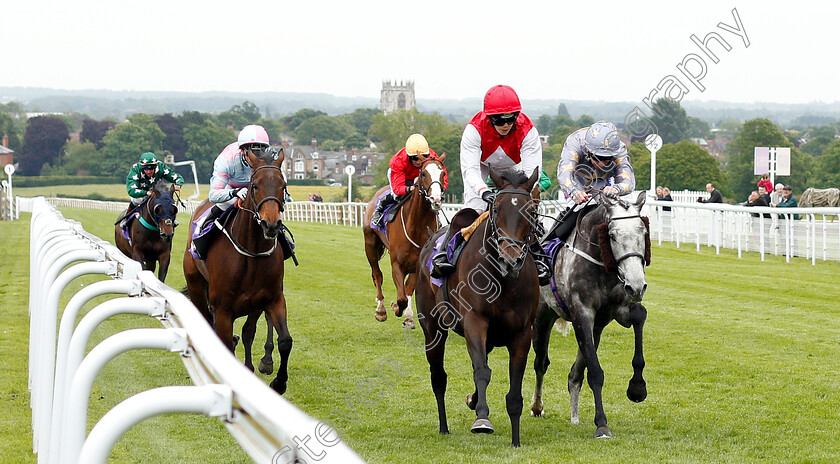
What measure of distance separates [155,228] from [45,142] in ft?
338

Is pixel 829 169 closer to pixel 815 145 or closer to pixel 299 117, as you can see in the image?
pixel 815 145

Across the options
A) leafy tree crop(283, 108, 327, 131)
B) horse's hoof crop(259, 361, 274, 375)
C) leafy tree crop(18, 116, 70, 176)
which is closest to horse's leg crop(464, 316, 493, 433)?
horse's hoof crop(259, 361, 274, 375)

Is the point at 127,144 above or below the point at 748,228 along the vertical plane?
above

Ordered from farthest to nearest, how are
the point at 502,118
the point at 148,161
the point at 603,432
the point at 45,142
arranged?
the point at 45,142, the point at 148,161, the point at 502,118, the point at 603,432

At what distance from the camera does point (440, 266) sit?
5660 mm

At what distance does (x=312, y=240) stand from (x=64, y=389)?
816 inches

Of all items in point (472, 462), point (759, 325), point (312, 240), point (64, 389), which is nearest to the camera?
point (64, 389)

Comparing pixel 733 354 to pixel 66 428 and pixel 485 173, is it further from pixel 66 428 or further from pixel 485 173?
pixel 66 428

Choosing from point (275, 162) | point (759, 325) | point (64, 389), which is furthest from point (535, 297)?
point (759, 325)

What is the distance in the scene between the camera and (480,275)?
5332 millimetres

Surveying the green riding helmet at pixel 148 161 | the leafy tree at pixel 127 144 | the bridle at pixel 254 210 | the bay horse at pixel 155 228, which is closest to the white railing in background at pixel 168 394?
the bridle at pixel 254 210

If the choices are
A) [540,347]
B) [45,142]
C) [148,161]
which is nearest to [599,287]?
[540,347]

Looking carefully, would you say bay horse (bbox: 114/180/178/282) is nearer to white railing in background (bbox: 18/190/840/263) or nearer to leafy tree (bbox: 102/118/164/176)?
white railing in background (bbox: 18/190/840/263)

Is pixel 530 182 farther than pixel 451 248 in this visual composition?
No
